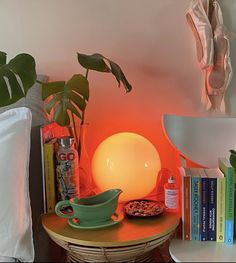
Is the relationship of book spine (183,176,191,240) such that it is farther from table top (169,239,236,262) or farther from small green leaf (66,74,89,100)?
small green leaf (66,74,89,100)

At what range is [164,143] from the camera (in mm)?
1677

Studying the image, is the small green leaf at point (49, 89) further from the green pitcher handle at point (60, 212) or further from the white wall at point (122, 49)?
the green pitcher handle at point (60, 212)

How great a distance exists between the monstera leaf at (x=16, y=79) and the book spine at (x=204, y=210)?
68cm

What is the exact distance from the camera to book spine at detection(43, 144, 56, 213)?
1.36 meters

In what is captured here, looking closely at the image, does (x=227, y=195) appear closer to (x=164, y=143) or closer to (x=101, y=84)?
(x=164, y=143)

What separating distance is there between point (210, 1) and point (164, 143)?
0.63 m

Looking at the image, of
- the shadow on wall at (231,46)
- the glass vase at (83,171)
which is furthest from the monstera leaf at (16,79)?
the shadow on wall at (231,46)

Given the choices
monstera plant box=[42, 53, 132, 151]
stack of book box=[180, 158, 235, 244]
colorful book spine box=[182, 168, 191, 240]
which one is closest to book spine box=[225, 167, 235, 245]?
stack of book box=[180, 158, 235, 244]

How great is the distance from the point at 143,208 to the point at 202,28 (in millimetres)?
753

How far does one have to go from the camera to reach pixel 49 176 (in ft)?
4.52

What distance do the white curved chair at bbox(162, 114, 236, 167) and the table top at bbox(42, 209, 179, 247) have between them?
324mm

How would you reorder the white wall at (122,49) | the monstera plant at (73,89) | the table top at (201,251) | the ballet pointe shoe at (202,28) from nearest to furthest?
1. the table top at (201,251)
2. the monstera plant at (73,89)
3. the ballet pointe shoe at (202,28)
4. the white wall at (122,49)

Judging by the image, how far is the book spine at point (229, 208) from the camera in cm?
125

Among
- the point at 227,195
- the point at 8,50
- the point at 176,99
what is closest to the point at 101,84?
the point at 176,99
